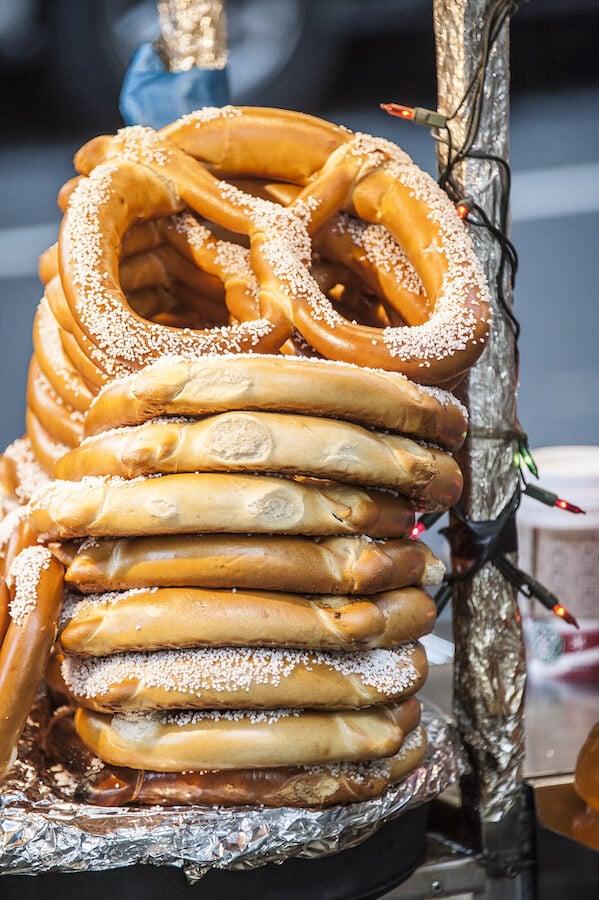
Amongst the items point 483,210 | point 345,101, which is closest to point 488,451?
point 483,210

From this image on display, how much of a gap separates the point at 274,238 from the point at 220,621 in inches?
18.2

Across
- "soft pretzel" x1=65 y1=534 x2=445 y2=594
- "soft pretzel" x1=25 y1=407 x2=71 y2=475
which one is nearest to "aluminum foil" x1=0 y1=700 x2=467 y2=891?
"soft pretzel" x1=65 y1=534 x2=445 y2=594

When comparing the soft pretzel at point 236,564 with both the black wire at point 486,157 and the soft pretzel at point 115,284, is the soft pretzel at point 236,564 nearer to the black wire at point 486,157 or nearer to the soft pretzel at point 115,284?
the soft pretzel at point 115,284

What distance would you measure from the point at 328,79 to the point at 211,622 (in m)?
2.17

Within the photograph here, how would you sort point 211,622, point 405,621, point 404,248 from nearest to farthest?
Answer: point 211,622 < point 405,621 < point 404,248

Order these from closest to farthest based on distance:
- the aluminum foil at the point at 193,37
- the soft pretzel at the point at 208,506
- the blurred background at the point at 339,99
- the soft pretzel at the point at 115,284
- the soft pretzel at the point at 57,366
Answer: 1. the soft pretzel at the point at 208,506
2. the soft pretzel at the point at 115,284
3. the soft pretzel at the point at 57,366
4. the aluminum foil at the point at 193,37
5. the blurred background at the point at 339,99

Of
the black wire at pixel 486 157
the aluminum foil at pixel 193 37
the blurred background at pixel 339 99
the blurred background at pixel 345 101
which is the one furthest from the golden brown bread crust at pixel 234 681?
the blurred background at pixel 345 101

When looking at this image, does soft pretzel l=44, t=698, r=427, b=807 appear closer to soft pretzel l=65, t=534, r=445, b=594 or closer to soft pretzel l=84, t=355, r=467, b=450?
soft pretzel l=65, t=534, r=445, b=594

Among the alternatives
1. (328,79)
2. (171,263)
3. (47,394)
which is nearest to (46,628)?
(47,394)

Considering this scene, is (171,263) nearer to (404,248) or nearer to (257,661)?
(404,248)

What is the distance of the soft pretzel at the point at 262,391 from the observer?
0.91 m

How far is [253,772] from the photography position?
3.12ft

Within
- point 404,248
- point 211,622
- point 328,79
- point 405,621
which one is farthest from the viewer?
point 328,79

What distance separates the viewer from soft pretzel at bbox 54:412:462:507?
2.95ft
